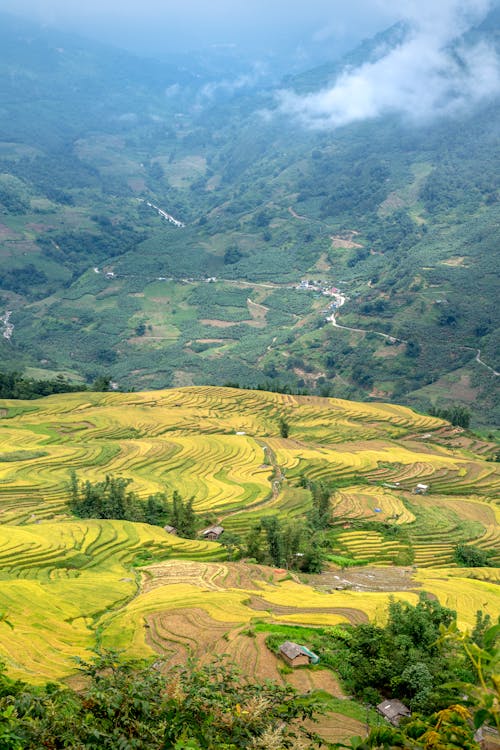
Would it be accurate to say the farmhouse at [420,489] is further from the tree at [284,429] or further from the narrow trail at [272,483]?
the tree at [284,429]

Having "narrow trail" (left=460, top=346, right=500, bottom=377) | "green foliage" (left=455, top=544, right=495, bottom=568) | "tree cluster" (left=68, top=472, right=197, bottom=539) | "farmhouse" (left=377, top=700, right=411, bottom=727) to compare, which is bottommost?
"green foliage" (left=455, top=544, right=495, bottom=568)

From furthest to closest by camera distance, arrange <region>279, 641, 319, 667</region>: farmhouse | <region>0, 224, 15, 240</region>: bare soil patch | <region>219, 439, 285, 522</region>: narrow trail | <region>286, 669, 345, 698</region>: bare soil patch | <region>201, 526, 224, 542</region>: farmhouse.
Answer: <region>0, 224, 15, 240</region>: bare soil patch < <region>219, 439, 285, 522</region>: narrow trail < <region>201, 526, 224, 542</region>: farmhouse < <region>279, 641, 319, 667</region>: farmhouse < <region>286, 669, 345, 698</region>: bare soil patch

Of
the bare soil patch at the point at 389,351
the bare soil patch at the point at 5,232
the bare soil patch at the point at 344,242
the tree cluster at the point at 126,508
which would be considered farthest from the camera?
the bare soil patch at the point at 344,242

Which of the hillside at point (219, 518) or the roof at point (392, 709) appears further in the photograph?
the hillside at point (219, 518)

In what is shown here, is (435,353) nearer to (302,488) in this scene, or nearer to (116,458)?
(302,488)

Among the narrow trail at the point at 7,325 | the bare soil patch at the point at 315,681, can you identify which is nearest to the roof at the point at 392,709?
the bare soil patch at the point at 315,681

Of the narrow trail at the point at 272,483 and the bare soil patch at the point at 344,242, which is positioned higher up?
the bare soil patch at the point at 344,242

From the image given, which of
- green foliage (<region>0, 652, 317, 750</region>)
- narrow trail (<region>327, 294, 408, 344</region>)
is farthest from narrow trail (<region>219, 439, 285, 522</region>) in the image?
narrow trail (<region>327, 294, 408, 344</region>)

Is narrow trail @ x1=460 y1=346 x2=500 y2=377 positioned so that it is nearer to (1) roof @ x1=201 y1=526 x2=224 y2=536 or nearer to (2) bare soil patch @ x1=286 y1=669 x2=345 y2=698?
(1) roof @ x1=201 y1=526 x2=224 y2=536
